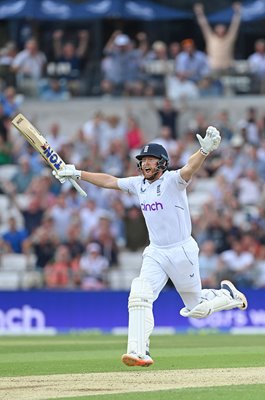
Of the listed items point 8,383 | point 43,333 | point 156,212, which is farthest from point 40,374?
point 43,333

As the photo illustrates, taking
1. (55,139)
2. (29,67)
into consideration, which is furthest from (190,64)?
(55,139)

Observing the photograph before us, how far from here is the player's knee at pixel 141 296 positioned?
935 cm

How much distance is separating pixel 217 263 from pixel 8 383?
30.4 feet

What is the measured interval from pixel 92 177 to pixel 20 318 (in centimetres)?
785

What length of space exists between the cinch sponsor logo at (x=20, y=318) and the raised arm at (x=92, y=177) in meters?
7.59

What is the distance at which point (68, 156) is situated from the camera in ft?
64.5

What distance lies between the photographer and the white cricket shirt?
973 cm

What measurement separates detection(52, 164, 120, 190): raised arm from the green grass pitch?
143cm

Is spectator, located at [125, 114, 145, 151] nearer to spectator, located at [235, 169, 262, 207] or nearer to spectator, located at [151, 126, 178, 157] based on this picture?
spectator, located at [151, 126, 178, 157]

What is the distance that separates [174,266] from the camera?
974 centimetres

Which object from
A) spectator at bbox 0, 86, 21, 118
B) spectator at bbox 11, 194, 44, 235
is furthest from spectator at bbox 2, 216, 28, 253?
spectator at bbox 0, 86, 21, 118

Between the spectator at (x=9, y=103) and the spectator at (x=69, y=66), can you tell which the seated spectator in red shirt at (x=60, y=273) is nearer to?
the spectator at (x=9, y=103)

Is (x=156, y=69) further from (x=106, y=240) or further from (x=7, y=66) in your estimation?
(x=106, y=240)

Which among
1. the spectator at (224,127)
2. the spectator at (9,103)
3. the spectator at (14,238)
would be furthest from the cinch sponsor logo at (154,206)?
the spectator at (9,103)
